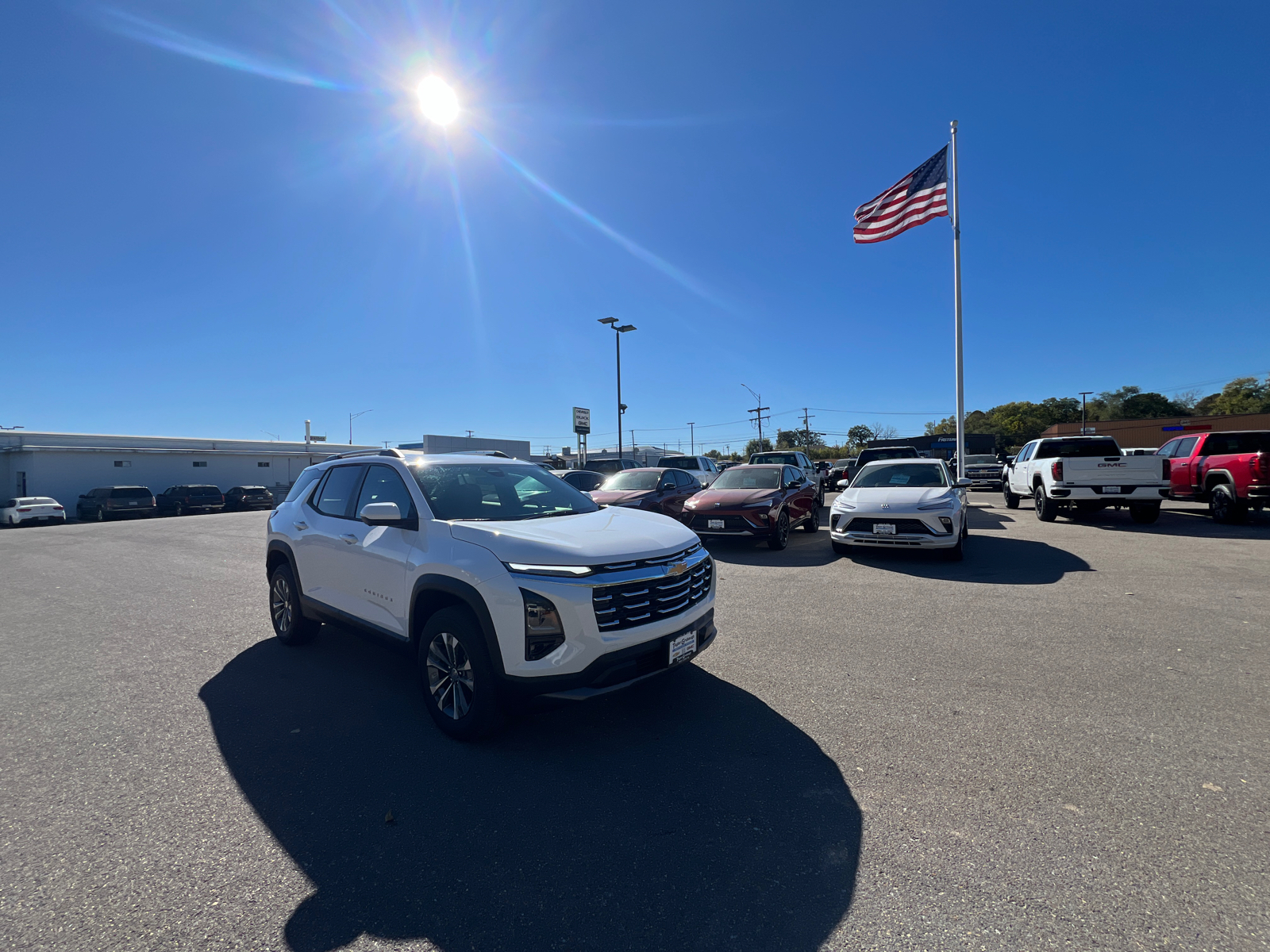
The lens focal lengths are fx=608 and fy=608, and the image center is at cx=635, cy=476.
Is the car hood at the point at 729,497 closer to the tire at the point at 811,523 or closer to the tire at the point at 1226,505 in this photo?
the tire at the point at 811,523

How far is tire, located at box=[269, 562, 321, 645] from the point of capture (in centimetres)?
538

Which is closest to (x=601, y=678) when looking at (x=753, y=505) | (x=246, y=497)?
(x=753, y=505)

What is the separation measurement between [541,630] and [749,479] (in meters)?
8.90

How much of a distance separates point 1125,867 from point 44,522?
3752 centimetres

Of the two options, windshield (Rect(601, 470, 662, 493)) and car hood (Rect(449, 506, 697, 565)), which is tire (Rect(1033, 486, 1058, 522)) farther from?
car hood (Rect(449, 506, 697, 565))

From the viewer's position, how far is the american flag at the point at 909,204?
16188 mm

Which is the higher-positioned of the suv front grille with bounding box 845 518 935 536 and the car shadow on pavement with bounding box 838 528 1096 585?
the suv front grille with bounding box 845 518 935 536

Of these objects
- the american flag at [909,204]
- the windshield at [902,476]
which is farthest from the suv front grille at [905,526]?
the american flag at [909,204]

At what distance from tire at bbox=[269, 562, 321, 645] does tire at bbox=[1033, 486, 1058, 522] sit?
13671 mm

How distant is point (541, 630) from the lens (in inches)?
128

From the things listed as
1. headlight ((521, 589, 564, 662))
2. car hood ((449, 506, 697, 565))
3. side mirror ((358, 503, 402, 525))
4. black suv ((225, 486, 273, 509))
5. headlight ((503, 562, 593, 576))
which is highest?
side mirror ((358, 503, 402, 525))

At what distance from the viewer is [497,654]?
3336 millimetres

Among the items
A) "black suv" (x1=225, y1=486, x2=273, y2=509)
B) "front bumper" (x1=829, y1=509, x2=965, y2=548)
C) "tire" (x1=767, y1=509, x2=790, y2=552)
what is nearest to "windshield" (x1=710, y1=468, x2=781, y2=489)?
"tire" (x1=767, y1=509, x2=790, y2=552)

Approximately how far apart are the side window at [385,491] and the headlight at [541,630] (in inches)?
52.1
